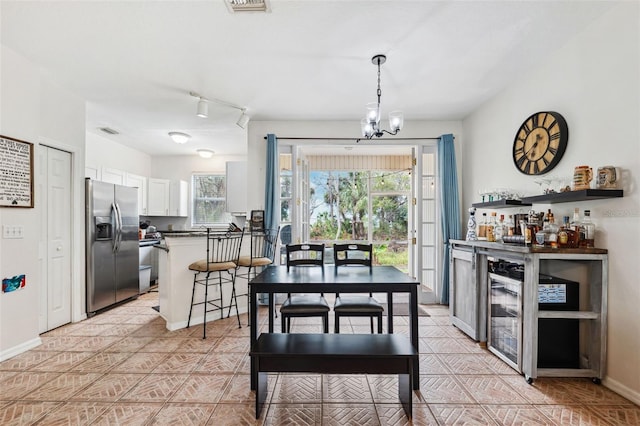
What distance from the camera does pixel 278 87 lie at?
3.44 meters

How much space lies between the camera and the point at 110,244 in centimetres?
413

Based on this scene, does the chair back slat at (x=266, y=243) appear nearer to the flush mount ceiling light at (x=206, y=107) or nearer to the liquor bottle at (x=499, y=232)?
the flush mount ceiling light at (x=206, y=107)

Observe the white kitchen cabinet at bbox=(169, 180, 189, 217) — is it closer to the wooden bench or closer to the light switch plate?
the light switch plate

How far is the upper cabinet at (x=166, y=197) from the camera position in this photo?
616cm

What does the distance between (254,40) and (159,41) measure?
78cm

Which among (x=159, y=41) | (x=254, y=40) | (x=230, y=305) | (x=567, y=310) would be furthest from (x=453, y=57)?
(x=230, y=305)

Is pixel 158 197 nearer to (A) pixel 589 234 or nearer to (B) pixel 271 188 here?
(B) pixel 271 188

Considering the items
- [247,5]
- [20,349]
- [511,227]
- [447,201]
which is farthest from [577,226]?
[20,349]

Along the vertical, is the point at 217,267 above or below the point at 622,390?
above

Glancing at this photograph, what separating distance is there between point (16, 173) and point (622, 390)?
510 centimetres

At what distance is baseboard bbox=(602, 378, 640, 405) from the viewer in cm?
204

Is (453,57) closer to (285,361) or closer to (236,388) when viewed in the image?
(285,361)

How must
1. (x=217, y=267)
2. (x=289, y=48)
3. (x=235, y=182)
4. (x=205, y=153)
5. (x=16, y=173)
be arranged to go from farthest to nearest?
(x=205, y=153) < (x=235, y=182) < (x=217, y=267) < (x=16, y=173) < (x=289, y=48)

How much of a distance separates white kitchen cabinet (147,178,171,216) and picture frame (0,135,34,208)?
10.6 feet
